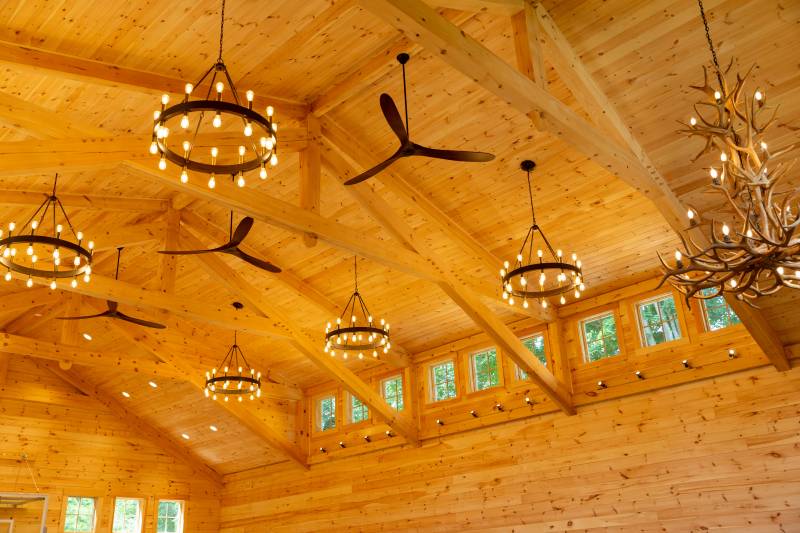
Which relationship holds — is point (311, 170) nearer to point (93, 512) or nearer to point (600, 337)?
point (600, 337)

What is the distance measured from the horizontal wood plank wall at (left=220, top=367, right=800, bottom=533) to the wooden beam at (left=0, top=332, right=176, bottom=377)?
4.06 meters

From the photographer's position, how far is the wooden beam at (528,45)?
18.7 ft

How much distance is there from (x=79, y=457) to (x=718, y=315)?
12463 mm

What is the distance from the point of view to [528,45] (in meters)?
5.86

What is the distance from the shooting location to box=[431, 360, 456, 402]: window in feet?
39.4

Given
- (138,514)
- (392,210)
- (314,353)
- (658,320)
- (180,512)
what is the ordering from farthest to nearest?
1. (180,512)
2. (138,514)
3. (314,353)
4. (658,320)
5. (392,210)

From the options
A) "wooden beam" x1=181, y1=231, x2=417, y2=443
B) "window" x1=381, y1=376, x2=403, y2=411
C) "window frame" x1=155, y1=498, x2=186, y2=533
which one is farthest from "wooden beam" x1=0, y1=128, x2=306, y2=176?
"window frame" x1=155, y1=498, x2=186, y2=533

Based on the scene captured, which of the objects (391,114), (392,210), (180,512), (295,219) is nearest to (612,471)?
(392,210)

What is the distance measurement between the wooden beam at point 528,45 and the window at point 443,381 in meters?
7.03

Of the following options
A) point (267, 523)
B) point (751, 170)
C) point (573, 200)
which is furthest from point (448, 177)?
point (267, 523)

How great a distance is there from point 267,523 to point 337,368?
5052mm

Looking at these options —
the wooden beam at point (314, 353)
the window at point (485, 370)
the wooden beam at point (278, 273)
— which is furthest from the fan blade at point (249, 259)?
the window at point (485, 370)

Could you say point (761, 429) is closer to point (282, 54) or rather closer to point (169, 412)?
point (282, 54)

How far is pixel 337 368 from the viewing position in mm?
11281
